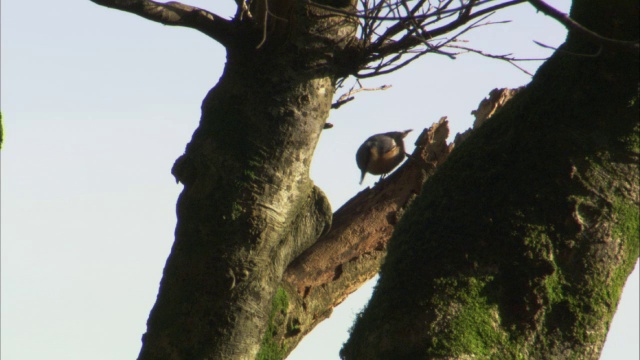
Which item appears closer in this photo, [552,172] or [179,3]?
[552,172]

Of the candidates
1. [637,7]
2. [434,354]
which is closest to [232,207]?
[434,354]

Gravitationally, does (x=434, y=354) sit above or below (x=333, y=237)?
below

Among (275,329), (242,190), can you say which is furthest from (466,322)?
(275,329)

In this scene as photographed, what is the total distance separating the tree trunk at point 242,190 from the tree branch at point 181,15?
0.09 m

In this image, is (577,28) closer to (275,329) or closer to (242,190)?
(242,190)

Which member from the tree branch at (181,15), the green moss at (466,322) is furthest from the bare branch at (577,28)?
the tree branch at (181,15)

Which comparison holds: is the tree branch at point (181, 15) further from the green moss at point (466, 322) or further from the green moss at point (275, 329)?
the green moss at point (466, 322)

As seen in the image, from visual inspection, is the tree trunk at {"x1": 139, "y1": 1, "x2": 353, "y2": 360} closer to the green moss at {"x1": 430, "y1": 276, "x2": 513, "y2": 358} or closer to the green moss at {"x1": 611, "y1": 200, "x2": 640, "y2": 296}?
the green moss at {"x1": 430, "y1": 276, "x2": 513, "y2": 358}

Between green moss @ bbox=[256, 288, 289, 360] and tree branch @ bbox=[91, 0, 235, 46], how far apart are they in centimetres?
117

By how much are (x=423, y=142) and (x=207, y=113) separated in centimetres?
190

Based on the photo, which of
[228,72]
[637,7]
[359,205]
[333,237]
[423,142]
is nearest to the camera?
[637,7]

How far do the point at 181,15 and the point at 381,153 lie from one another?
494 centimetres

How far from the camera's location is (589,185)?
1981 millimetres

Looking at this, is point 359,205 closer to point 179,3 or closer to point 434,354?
point 179,3
